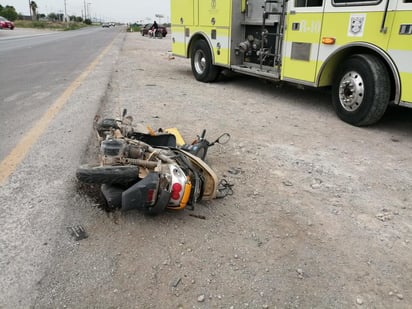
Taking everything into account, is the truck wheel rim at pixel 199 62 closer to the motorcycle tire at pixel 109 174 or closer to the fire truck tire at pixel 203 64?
the fire truck tire at pixel 203 64

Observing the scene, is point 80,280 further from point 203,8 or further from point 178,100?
point 203,8

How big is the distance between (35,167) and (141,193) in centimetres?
181

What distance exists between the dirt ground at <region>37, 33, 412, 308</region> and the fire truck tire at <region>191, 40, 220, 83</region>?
4.82m

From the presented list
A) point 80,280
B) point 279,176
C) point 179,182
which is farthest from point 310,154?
point 80,280

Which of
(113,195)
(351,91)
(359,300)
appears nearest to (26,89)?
(113,195)

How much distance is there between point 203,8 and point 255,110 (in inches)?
153

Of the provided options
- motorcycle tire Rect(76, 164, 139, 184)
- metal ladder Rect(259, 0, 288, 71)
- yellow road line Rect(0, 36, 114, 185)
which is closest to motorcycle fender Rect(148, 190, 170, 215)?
motorcycle tire Rect(76, 164, 139, 184)

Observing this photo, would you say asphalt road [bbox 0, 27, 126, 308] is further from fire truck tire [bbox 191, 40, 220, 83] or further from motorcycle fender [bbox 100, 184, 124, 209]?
fire truck tire [bbox 191, 40, 220, 83]

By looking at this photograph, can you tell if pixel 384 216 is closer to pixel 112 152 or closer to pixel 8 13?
pixel 112 152

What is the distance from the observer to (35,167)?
4016mm

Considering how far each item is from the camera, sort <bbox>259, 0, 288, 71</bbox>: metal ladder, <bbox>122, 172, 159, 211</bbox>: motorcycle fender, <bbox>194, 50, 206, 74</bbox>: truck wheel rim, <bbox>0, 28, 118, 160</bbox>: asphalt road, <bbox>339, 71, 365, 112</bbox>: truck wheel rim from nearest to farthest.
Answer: <bbox>122, 172, 159, 211</bbox>: motorcycle fender → <bbox>0, 28, 118, 160</bbox>: asphalt road → <bbox>339, 71, 365, 112</bbox>: truck wheel rim → <bbox>259, 0, 288, 71</bbox>: metal ladder → <bbox>194, 50, 206, 74</bbox>: truck wheel rim

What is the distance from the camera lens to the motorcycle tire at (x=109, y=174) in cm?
295

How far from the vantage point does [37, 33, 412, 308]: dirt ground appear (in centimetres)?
234

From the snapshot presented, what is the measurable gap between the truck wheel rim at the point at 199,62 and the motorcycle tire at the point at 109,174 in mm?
7457
